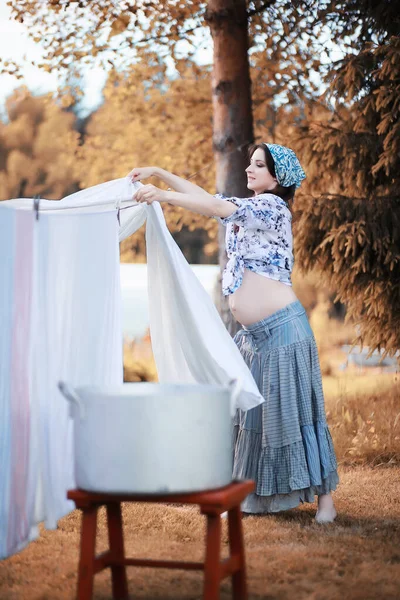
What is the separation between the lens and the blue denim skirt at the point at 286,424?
3838 millimetres

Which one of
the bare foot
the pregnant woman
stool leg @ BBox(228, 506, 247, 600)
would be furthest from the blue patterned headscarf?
stool leg @ BBox(228, 506, 247, 600)

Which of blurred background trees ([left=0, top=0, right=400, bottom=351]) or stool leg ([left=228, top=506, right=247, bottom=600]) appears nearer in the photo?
stool leg ([left=228, top=506, right=247, bottom=600])

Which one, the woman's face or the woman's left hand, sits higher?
the woman's face

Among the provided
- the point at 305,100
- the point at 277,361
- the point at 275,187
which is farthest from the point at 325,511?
the point at 305,100

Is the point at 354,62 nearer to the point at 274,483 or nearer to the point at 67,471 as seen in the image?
the point at 274,483

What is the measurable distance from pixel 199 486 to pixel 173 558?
0.94m

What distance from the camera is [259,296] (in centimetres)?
392

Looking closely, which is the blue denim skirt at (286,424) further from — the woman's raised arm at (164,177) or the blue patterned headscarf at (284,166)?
the woman's raised arm at (164,177)

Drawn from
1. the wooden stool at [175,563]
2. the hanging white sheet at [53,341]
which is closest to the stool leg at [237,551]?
the wooden stool at [175,563]

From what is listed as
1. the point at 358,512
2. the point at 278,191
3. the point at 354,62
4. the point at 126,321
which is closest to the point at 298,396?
the point at 358,512

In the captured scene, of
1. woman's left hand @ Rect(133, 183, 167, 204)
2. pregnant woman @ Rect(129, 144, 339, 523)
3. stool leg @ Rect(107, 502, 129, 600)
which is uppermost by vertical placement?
woman's left hand @ Rect(133, 183, 167, 204)

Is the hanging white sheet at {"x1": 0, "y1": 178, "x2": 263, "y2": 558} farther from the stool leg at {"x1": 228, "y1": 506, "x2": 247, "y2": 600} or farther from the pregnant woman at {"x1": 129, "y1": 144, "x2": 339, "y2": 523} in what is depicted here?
the pregnant woman at {"x1": 129, "y1": 144, "x2": 339, "y2": 523}

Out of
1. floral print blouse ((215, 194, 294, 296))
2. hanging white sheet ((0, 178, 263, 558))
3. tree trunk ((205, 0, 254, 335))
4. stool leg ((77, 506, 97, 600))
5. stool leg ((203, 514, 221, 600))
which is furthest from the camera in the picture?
tree trunk ((205, 0, 254, 335))

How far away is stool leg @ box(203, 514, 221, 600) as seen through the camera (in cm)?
241
